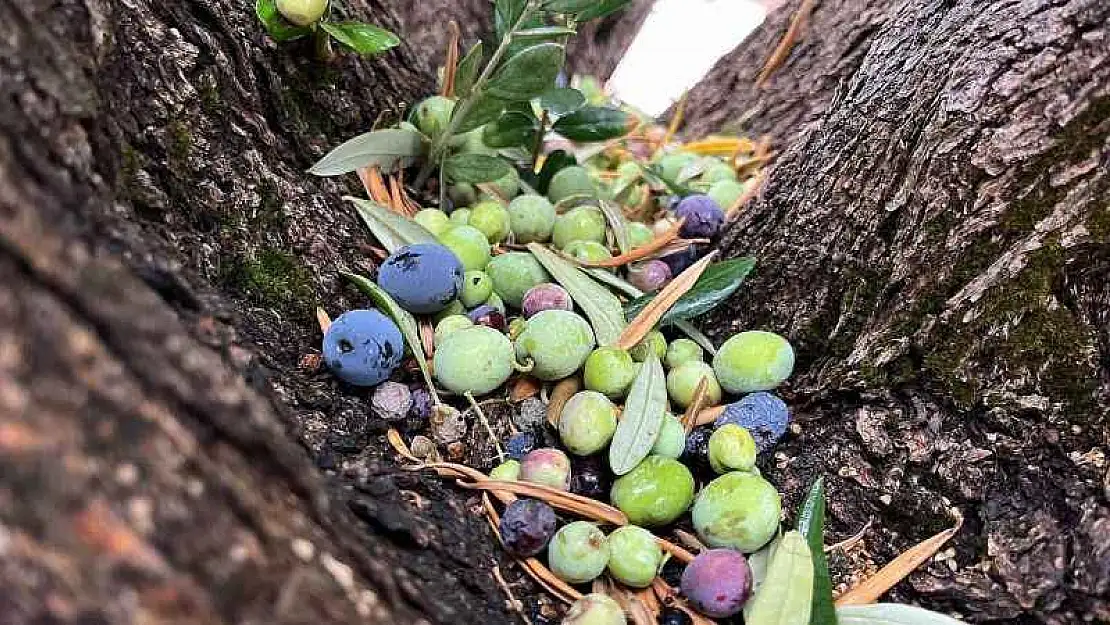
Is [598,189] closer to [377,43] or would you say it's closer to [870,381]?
[377,43]

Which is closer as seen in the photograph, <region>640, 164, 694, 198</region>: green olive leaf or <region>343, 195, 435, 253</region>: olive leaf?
<region>343, 195, 435, 253</region>: olive leaf

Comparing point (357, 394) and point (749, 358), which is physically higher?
point (749, 358)

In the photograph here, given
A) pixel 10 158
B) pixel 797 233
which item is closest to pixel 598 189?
pixel 797 233

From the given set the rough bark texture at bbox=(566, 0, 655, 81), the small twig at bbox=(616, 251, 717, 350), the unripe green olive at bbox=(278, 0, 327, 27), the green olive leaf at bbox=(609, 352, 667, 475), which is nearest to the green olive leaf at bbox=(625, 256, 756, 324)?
the small twig at bbox=(616, 251, 717, 350)

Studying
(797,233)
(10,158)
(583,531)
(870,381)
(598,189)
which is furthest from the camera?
(598,189)

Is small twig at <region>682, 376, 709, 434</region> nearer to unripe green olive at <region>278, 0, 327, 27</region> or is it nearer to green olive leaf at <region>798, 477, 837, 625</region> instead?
green olive leaf at <region>798, 477, 837, 625</region>

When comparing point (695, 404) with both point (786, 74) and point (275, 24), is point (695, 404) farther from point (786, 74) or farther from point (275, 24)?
point (786, 74)
